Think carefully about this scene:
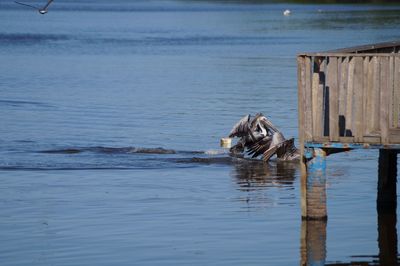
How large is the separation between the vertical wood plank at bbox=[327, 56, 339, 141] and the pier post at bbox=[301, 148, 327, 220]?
1.05ft

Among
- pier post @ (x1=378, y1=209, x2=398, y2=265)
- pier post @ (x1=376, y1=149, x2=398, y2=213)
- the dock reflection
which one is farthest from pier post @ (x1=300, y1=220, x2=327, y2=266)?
pier post @ (x1=376, y1=149, x2=398, y2=213)

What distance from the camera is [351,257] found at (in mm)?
12508

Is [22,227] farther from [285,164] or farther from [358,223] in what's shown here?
[285,164]

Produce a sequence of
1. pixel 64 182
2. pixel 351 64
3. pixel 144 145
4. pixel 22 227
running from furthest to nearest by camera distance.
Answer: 1. pixel 144 145
2. pixel 64 182
3. pixel 22 227
4. pixel 351 64

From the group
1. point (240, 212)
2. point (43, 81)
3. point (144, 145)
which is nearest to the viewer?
point (240, 212)

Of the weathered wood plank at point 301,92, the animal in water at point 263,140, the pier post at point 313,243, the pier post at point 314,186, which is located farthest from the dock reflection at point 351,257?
the animal in water at point 263,140

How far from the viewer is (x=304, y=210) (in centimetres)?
1367

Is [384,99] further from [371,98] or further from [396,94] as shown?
[396,94]

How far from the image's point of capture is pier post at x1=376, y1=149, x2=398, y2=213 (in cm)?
1507

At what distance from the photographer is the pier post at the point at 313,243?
493 inches

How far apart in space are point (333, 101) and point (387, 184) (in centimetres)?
264

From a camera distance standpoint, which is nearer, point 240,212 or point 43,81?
point 240,212

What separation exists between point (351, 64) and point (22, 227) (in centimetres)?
447

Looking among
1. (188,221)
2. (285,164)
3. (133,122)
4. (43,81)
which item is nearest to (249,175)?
(285,164)
